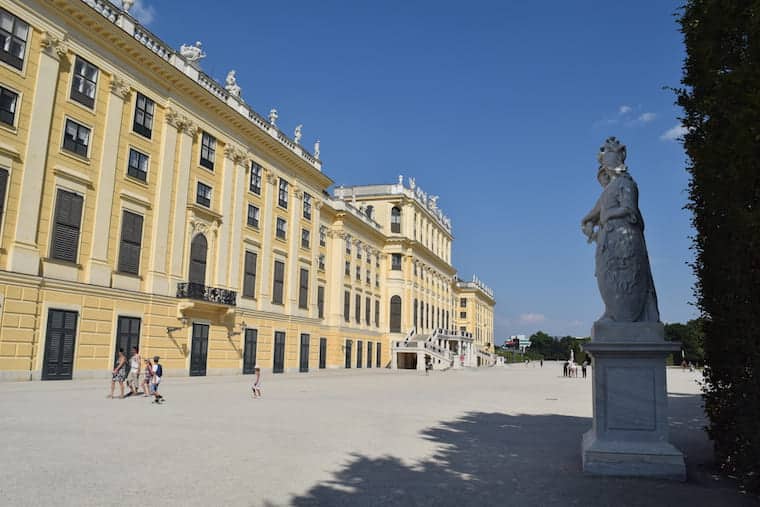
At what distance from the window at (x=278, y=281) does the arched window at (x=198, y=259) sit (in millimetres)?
7716

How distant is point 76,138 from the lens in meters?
23.8

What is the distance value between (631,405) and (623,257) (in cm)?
193

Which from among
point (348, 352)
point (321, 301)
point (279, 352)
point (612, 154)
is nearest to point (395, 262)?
point (348, 352)

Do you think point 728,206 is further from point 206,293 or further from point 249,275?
point 249,275

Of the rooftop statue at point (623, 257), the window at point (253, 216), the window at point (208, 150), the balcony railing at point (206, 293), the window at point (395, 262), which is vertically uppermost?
the window at point (208, 150)

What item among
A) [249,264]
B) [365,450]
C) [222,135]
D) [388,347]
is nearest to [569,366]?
[388,347]

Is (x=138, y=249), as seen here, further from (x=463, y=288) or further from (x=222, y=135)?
(x=463, y=288)

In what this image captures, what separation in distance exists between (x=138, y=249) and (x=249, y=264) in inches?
373

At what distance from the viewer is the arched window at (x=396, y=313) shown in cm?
6412

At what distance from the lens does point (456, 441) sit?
9922 mm

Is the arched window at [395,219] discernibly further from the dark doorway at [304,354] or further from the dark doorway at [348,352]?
the dark doorway at [304,354]

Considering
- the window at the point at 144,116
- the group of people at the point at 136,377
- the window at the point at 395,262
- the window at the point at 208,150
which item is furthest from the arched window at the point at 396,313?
the group of people at the point at 136,377

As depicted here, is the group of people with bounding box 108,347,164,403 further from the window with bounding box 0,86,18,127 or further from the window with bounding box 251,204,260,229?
the window with bounding box 251,204,260,229

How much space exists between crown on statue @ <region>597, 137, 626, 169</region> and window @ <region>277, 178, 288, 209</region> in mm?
32893
